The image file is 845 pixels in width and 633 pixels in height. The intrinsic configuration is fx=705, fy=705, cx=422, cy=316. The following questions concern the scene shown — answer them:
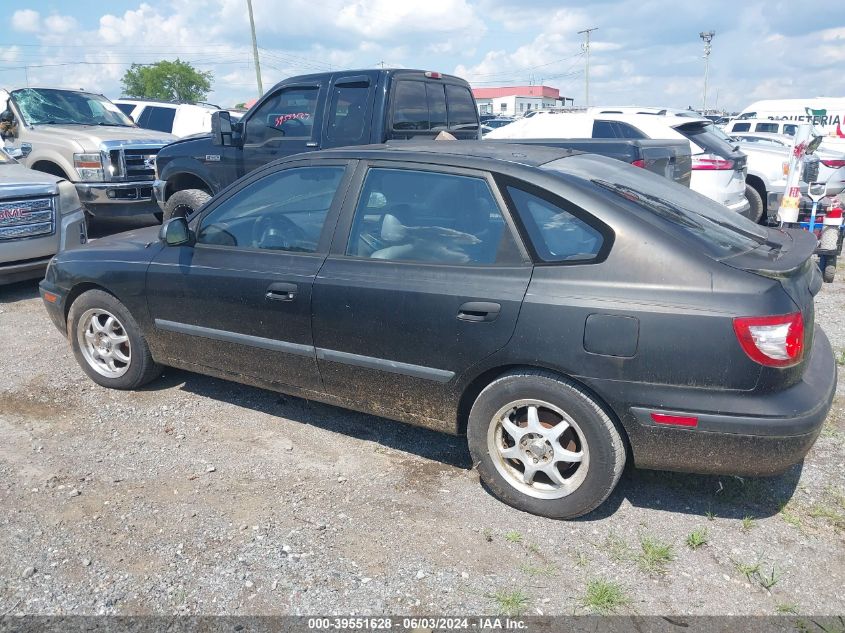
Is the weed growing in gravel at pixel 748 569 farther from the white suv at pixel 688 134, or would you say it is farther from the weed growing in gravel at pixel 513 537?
the white suv at pixel 688 134

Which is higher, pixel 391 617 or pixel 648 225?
pixel 648 225

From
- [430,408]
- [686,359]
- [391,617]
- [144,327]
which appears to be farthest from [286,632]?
[144,327]

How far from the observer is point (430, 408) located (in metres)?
3.55

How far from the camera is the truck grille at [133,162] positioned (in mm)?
9695

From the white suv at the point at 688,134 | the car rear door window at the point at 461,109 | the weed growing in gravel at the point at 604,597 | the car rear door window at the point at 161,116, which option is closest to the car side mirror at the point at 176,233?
the weed growing in gravel at the point at 604,597

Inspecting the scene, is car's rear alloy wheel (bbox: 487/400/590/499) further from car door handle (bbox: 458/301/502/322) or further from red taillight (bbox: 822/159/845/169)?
red taillight (bbox: 822/159/845/169)

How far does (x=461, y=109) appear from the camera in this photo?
26.6ft

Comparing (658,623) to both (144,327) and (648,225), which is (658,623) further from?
(144,327)

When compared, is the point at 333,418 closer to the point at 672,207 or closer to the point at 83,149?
the point at 672,207

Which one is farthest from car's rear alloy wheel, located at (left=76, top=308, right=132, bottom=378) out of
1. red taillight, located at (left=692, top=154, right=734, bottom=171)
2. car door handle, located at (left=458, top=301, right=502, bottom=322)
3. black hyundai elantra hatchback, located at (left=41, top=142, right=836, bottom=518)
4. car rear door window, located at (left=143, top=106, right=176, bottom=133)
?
car rear door window, located at (left=143, top=106, right=176, bottom=133)

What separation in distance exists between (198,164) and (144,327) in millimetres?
4145

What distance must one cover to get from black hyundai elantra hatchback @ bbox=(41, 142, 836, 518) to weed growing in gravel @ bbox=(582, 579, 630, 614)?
45cm

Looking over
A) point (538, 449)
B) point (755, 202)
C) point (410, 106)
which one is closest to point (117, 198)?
point (410, 106)

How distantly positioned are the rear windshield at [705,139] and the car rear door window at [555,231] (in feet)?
22.1
